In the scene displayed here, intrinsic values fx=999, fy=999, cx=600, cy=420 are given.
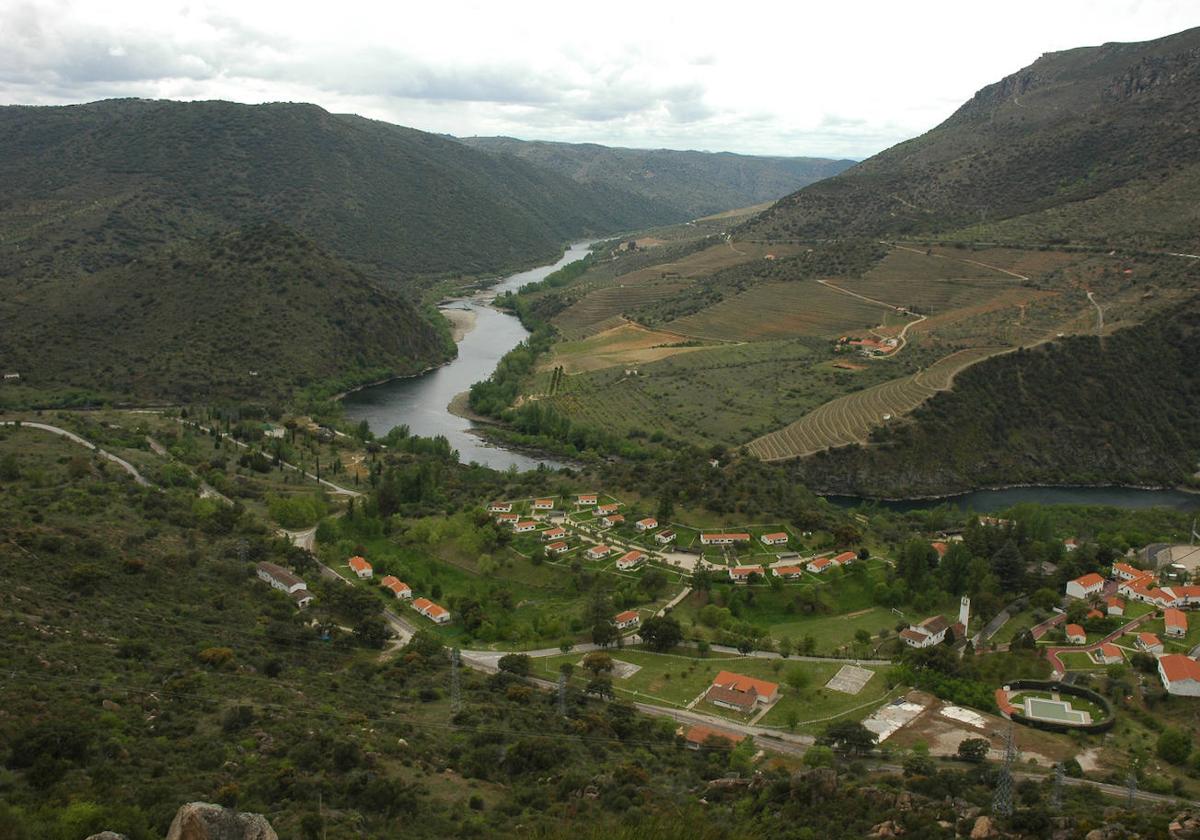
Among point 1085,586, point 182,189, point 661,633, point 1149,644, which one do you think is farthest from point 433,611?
point 182,189

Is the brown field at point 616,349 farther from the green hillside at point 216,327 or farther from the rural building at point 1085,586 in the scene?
the rural building at point 1085,586

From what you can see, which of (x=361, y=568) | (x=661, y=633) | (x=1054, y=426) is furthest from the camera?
(x=1054, y=426)

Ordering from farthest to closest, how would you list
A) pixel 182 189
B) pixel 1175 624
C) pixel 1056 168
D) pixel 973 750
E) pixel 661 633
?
pixel 182 189 < pixel 1056 168 < pixel 661 633 < pixel 1175 624 < pixel 973 750

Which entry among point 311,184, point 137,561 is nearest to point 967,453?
point 137,561

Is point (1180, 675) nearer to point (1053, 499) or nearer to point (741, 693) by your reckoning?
point (741, 693)

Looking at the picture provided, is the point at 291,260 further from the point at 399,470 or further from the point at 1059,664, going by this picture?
the point at 1059,664

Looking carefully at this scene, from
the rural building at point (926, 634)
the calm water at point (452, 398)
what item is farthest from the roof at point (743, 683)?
the calm water at point (452, 398)
